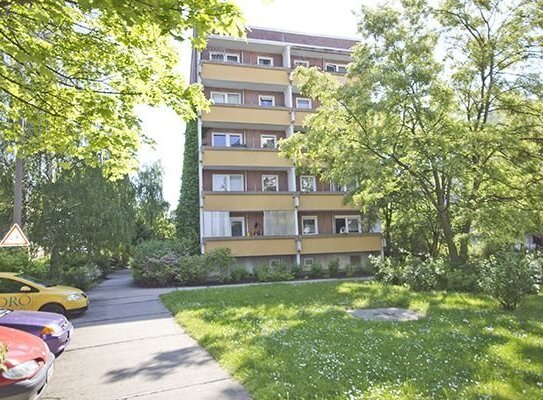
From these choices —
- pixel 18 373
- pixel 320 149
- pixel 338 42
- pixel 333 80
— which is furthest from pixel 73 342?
pixel 338 42

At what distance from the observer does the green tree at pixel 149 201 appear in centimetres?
3806

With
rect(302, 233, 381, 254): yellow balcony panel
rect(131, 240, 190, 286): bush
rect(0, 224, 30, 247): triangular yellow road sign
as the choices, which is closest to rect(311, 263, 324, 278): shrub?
rect(302, 233, 381, 254): yellow balcony panel

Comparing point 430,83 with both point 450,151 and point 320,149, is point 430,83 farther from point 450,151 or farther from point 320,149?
point 320,149

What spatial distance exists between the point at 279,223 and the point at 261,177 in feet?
11.5

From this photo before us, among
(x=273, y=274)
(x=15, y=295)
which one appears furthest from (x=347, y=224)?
(x=15, y=295)

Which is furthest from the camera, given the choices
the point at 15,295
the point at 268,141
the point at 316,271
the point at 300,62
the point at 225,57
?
the point at 300,62

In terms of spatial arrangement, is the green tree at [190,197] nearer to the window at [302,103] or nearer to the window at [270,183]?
the window at [270,183]

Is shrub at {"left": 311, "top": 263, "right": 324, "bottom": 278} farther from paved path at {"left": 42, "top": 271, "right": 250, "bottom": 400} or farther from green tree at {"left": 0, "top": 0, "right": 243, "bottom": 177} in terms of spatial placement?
green tree at {"left": 0, "top": 0, "right": 243, "bottom": 177}

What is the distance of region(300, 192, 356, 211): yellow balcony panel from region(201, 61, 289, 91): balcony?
25.0ft

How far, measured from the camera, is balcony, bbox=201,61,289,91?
25312 millimetres

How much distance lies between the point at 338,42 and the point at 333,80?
53.6 ft

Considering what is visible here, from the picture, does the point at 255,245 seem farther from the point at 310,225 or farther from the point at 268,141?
the point at 268,141

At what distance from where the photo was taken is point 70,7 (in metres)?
6.92

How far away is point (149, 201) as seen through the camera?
38.4 meters
